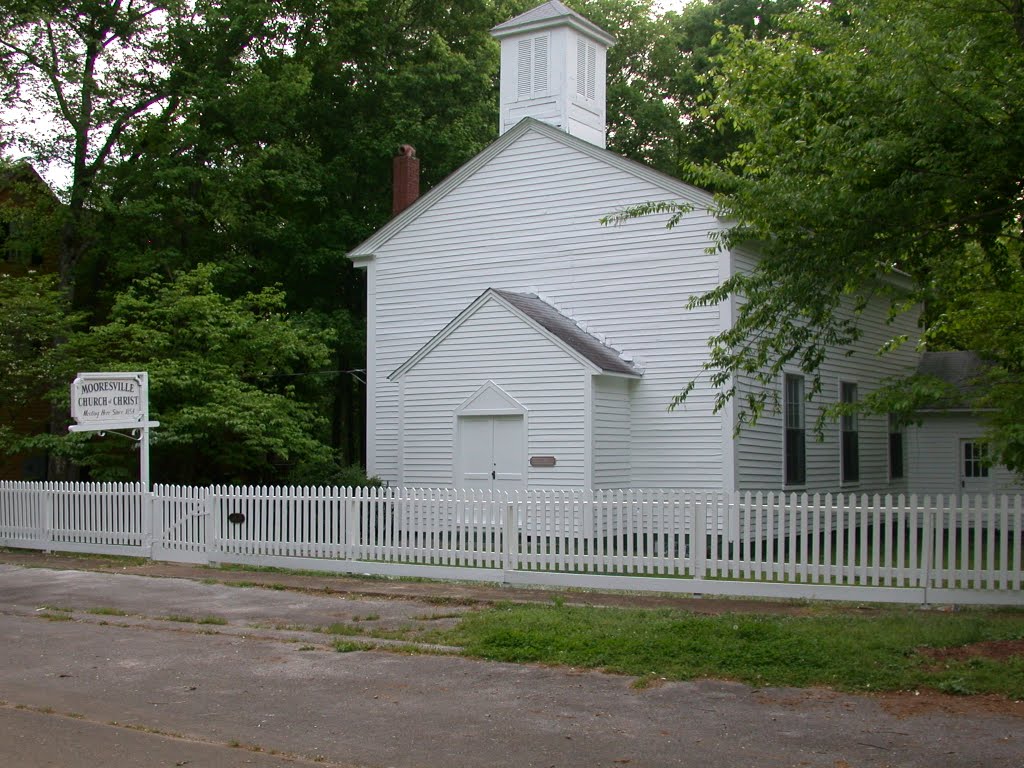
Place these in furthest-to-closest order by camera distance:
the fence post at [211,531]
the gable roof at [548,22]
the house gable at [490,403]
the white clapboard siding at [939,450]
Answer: the white clapboard siding at [939,450], the gable roof at [548,22], the house gable at [490,403], the fence post at [211,531]

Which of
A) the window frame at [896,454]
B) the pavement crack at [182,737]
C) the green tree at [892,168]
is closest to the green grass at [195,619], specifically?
the pavement crack at [182,737]

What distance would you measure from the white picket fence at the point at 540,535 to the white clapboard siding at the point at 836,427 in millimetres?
4128

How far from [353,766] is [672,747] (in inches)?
79.8

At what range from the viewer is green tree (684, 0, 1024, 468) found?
32.4ft

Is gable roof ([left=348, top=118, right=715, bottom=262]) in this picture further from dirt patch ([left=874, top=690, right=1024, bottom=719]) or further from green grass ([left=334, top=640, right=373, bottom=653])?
dirt patch ([left=874, top=690, right=1024, bottom=719])

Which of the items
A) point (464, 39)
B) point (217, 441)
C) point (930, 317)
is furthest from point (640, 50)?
point (930, 317)

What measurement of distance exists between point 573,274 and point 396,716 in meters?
14.3

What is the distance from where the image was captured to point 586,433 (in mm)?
19062

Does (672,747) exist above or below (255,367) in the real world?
below

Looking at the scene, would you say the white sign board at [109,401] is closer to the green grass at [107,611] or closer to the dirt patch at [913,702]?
the green grass at [107,611]

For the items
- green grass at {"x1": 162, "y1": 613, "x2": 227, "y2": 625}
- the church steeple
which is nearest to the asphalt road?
green grass at {"x1": 162, "y1": 613, "x2": 227, "y2": 625}

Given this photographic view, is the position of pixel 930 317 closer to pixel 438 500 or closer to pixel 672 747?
pixel 438 500

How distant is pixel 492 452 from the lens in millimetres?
20281

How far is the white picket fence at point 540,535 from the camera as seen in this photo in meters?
12.5
